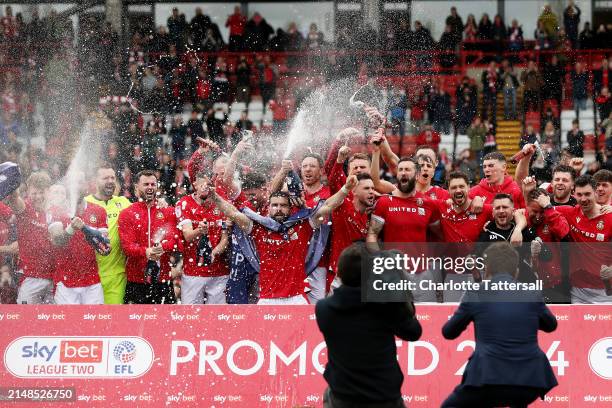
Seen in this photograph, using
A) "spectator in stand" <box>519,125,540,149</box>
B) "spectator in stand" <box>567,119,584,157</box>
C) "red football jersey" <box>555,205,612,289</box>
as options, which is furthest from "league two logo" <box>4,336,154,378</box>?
"spectator in stand" <box>567,119,584,157</box>

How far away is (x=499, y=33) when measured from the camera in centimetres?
1984

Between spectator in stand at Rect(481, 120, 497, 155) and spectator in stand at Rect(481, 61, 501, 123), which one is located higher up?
spectator in stand at Rect(481, 61, 501, 123)

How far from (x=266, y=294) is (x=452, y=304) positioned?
1599 mm

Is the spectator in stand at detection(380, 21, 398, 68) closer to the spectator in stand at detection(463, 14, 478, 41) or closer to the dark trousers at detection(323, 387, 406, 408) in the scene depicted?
the spectator in stand at detection(463, 14, 478, 41)

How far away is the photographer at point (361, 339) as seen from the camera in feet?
17.0

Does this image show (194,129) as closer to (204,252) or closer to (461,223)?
(204,252)

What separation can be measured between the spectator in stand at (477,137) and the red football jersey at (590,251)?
25.4 ft

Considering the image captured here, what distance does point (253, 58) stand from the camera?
19000mm

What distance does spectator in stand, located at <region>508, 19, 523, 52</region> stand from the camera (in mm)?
19375

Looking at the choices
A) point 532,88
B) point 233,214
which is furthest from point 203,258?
point 532,88

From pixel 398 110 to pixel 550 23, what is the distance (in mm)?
5215

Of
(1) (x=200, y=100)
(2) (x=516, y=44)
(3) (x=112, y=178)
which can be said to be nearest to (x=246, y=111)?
(1) (x=200, y=100)

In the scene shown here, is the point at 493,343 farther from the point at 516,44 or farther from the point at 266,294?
the point at 516,44

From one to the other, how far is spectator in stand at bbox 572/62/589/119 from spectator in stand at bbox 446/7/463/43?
2731 mm
